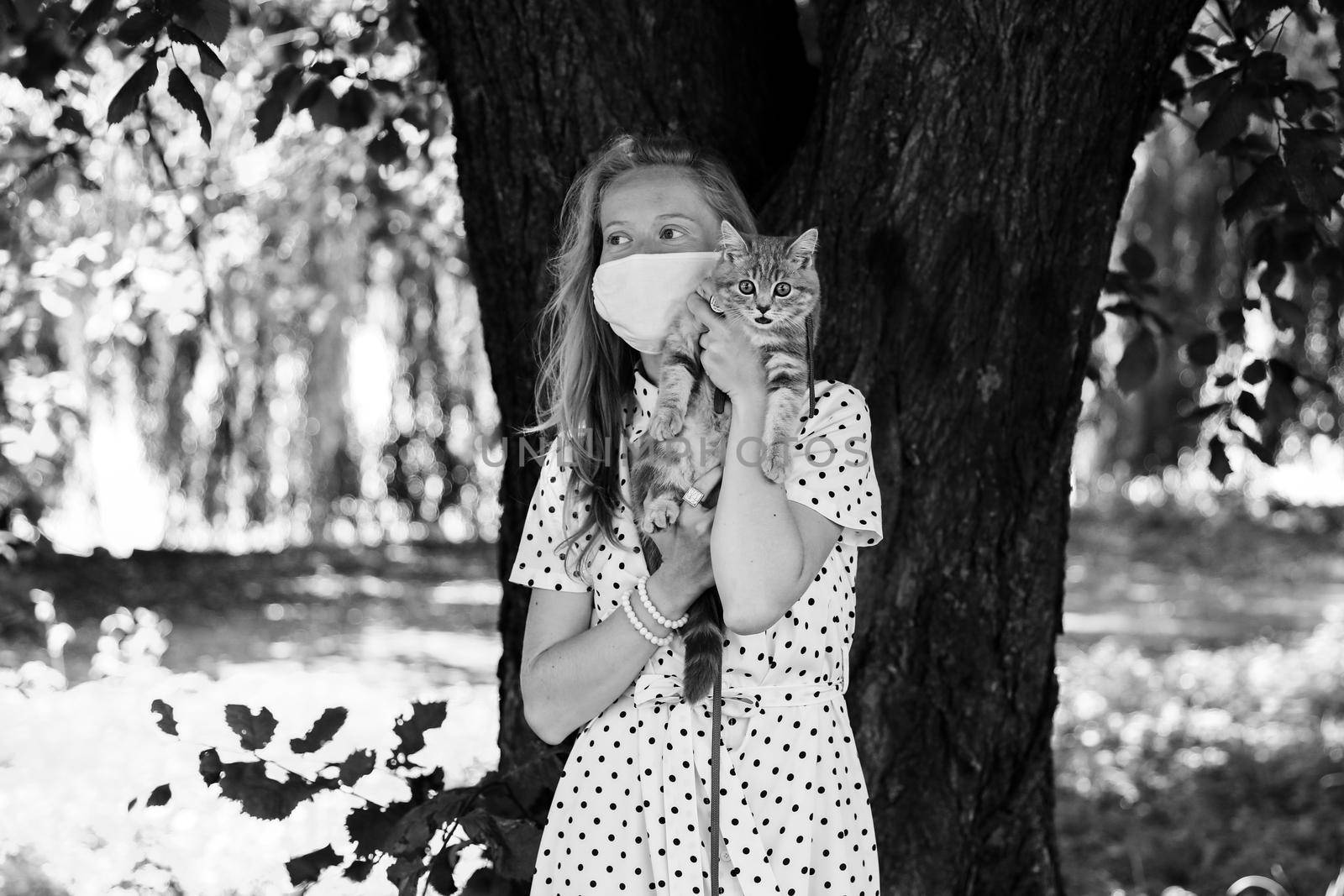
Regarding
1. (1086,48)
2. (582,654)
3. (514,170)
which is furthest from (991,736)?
(514,170)

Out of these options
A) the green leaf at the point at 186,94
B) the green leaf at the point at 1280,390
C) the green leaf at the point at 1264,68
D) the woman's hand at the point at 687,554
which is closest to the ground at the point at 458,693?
the green leaf at the point at 1280,390

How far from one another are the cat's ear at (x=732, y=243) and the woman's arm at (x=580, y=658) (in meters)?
0.49

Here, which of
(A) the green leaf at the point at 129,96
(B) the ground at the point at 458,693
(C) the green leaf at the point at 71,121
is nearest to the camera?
(A) the green leaf at the point at 129,96

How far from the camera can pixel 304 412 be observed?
→ 34.5 feet

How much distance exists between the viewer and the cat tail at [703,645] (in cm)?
183

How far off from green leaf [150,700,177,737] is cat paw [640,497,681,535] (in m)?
1.12

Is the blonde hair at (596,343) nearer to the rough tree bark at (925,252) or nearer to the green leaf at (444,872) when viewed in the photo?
the rough tree bark at (925,252)

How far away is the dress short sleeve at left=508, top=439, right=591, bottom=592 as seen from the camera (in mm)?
1983

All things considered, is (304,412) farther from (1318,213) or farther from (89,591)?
(1318,213)

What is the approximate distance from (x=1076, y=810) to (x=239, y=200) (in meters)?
4.26

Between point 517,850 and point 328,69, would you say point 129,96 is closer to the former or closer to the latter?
point 328,69

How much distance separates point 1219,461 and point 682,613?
2305mm

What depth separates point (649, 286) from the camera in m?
1.95

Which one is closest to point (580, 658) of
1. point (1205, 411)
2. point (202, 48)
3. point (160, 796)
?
point (160, 796)
